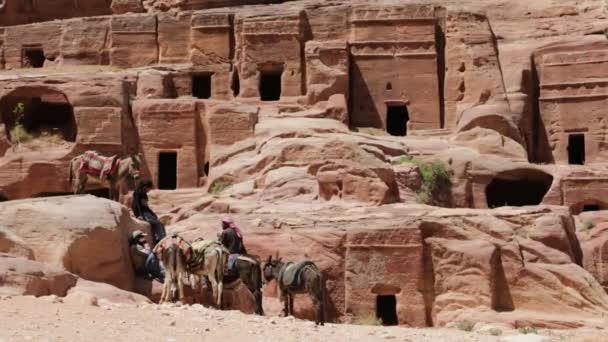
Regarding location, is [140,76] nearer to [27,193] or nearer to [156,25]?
[156,25]

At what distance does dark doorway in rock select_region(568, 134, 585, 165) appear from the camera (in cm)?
3694

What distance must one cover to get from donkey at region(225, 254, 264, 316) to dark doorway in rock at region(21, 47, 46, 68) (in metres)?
21.4

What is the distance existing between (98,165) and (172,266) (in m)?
8.92

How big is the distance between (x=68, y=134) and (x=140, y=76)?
3.14 metres

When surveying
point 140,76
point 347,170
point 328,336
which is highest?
point 140,76

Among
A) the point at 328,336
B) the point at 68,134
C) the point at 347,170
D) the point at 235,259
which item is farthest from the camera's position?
the point at 68,134

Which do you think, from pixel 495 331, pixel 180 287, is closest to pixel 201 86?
pixel 180 287

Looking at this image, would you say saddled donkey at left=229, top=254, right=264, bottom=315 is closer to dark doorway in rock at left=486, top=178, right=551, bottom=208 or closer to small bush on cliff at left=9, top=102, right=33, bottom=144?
dark doorway in rock at left=486, top=178, right=551, bottom=208

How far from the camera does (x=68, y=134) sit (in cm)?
3616

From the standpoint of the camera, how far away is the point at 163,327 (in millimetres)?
15523

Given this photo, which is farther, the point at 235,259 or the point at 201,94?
the point at 201,94

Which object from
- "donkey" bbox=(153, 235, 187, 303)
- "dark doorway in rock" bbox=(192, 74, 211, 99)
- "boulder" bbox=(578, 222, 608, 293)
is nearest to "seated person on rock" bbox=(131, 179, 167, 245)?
"donkey" bbox=(153, 235, 187, 303)

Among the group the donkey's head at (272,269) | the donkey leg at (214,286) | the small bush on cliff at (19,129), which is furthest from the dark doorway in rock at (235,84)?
the donkey leg at (214,286)

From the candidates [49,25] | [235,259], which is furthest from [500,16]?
[235,259]
